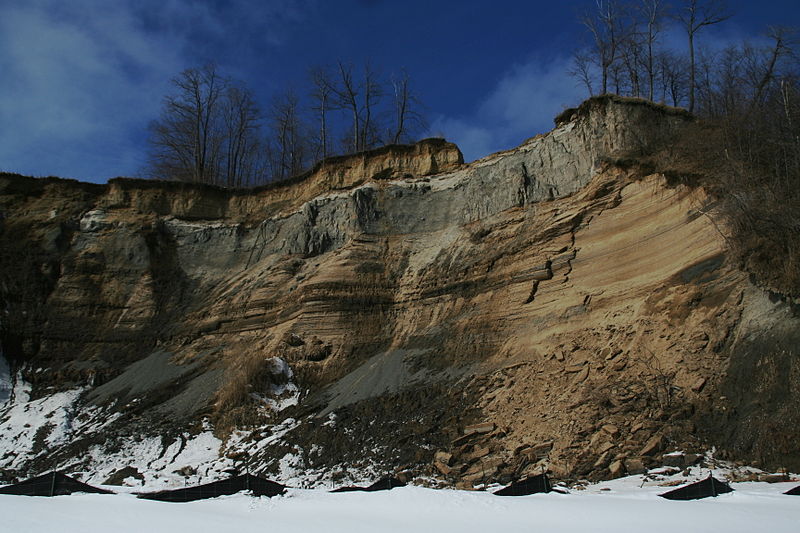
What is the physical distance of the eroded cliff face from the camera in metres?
13.3

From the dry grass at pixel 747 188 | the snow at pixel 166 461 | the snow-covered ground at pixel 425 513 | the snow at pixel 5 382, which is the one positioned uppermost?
the dry grass at pixel 747 188

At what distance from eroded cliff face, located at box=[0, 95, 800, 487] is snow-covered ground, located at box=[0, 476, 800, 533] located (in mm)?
3143

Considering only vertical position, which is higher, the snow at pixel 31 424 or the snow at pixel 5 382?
the snow at pixel 5 382

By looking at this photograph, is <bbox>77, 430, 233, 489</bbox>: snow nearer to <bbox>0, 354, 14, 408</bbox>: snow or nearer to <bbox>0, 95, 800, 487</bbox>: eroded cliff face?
<bbox>0, 95, 800, 487</bbox>: eroded cliff face

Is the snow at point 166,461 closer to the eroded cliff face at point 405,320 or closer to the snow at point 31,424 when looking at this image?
the eroded cliff face at point 405,320

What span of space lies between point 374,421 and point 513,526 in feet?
31.9

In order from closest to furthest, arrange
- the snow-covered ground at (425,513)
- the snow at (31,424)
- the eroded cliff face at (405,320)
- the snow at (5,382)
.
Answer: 1. the snow-covered ground at (425,513)
2. the eroded cliff face at (405,320)
3. the snow at (31,424)
4. the snow at (5,382)

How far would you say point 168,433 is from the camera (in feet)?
63.9

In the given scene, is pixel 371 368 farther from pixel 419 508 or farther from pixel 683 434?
pixel 419 508

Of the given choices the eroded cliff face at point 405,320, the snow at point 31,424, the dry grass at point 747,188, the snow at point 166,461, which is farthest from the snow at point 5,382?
the dry grass at point 747,188

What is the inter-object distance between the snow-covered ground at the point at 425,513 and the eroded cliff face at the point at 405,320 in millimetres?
Result: 3143

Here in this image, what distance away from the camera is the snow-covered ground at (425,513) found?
7.08m

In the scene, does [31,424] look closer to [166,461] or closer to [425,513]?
[166,461]

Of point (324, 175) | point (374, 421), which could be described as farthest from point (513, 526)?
point (324, 175)
